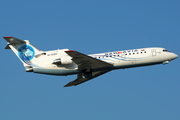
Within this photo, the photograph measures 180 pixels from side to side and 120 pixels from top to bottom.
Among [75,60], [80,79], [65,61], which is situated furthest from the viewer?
[80,79]

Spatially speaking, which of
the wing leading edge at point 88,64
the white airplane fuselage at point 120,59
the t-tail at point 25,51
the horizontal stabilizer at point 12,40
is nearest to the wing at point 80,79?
the wing leading edge at point 88,64

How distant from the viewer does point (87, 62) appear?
136 ft

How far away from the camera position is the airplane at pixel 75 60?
137 feet

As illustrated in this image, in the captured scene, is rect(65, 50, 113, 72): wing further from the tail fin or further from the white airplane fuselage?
the tail fin

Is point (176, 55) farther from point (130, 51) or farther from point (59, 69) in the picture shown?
point (59, 69)

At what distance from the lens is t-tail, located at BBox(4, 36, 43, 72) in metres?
42.4

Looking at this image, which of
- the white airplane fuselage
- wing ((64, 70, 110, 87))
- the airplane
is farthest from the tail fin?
wing ((64, 70, 110, 87))

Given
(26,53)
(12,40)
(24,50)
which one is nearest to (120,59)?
(26,53)

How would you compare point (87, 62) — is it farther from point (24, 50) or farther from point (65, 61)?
point (24, 50)

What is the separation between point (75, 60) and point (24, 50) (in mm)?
7904

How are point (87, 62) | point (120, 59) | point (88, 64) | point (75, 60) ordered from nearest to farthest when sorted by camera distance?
point (75, 60), point (87, 62), point (88, 64), point (120, 59)

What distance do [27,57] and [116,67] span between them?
1279 centimetres

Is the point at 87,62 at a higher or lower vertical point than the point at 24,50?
lower

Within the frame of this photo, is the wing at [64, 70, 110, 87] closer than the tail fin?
No
